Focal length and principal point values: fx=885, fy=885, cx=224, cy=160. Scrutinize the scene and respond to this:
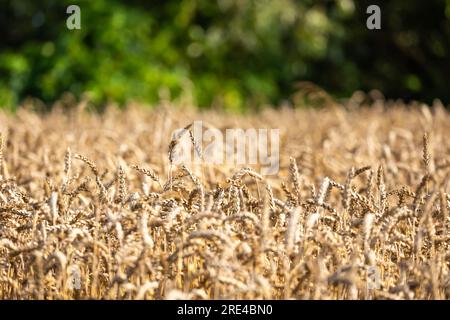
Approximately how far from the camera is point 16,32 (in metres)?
15.7

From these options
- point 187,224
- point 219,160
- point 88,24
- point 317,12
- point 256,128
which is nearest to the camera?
point 187,224

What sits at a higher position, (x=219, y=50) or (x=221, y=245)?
(x=219, y=50)

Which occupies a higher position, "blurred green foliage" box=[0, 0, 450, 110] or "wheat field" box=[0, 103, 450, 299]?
"blurred green foliage" box=[0, 0, 450, 110]

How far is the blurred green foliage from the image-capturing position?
12.9m

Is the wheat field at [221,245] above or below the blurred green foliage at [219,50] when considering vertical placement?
below

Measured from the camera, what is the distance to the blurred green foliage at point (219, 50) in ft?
42.3

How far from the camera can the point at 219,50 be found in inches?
601

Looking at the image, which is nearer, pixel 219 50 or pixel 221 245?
pixel 221 245

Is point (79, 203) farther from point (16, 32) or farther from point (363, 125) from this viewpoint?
Result: point (16, 32)

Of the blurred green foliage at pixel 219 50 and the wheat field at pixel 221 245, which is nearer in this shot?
the wheat field at pixel 221 245

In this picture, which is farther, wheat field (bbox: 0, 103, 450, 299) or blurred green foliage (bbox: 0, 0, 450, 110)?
blurred green foliage (bbox: 0, 0, 450, 110)
